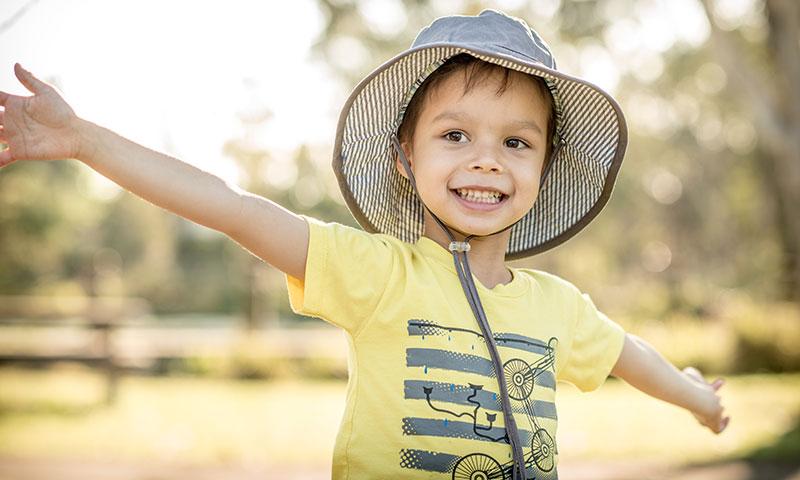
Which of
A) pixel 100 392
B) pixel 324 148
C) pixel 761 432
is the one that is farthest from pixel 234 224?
pixel 324 148

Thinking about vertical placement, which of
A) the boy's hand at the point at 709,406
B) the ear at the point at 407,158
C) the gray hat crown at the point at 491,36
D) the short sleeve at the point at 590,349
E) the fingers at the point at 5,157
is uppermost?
the gray hat crown at the point at 491,36

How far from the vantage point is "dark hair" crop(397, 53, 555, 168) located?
79.3 inches

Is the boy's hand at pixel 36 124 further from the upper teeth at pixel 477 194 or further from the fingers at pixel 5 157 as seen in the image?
the upper teeth at pixel 477 194

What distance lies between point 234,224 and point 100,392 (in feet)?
23.9

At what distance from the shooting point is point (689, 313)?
1981 centimetres

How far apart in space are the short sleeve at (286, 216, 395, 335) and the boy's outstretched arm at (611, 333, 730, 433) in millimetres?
851

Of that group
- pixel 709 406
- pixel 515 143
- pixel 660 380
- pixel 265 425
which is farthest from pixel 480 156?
pixel 265 425

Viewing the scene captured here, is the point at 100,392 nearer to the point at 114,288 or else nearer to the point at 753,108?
the point at 753,108

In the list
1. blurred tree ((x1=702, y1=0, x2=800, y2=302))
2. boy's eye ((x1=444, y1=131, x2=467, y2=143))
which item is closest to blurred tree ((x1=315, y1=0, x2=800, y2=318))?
blurred tree ((x1=702, y1=0, x2=800, y2=302))

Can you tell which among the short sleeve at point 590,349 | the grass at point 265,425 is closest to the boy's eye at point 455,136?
the short sleeve at point 590,349

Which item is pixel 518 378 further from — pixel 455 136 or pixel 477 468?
pixel 455 136

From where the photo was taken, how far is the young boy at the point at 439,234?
5.60 feet

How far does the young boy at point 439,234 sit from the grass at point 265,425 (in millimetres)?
3487

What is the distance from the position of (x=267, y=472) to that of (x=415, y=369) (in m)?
3.47
